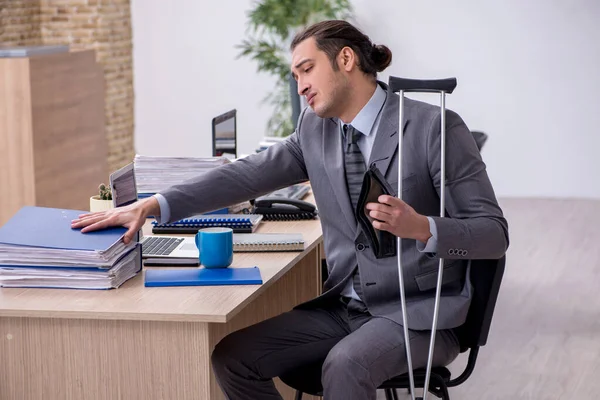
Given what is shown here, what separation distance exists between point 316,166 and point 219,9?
20.0 ft

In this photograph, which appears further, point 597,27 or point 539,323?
point 597,27

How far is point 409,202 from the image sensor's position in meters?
Answer: 2.37

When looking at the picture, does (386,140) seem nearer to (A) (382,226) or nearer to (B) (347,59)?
(B) (347,59)

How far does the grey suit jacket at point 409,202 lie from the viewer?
88.2 inches

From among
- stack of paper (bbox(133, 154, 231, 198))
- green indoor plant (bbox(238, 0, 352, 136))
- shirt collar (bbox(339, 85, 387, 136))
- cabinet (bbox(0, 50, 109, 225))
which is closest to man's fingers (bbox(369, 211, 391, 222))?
shirt collar (bbox(339, 85, 387, 136))

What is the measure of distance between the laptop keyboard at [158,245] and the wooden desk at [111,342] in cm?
37

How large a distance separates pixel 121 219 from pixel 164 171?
2.57 feet

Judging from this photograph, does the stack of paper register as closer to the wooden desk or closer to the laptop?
the laptop

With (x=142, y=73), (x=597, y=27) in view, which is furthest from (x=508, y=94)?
(x=142, y=73)

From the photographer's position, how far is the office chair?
7.52ft

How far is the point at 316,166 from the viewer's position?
8.44ft

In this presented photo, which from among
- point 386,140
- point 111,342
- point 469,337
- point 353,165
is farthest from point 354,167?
point 111,342

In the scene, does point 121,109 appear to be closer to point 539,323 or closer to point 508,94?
point 508,94

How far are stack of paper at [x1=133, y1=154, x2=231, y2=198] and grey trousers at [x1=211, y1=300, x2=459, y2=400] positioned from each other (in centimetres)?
86
